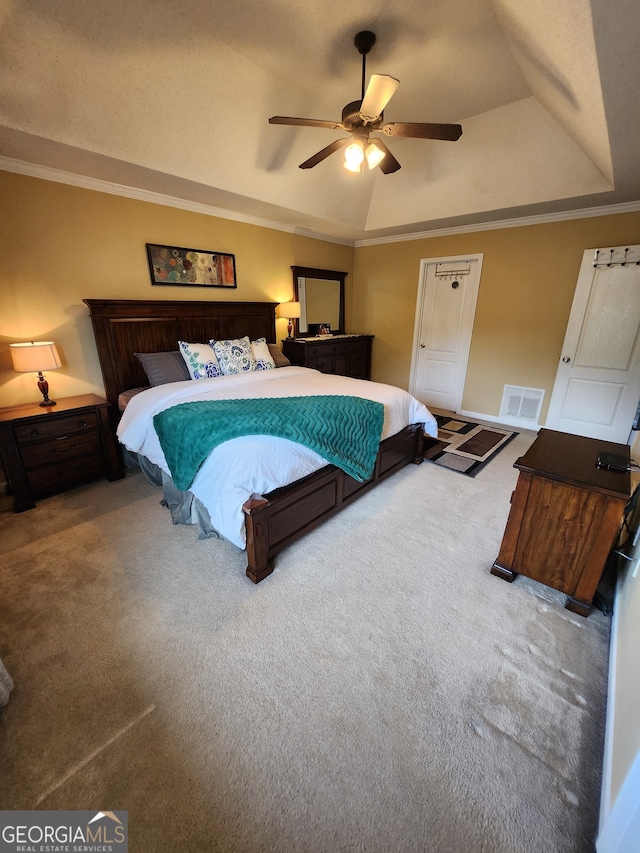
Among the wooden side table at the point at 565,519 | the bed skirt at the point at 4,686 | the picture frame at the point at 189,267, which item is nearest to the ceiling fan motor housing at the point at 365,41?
the picture frame at the point at 189,267

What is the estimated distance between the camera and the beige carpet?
103 cm

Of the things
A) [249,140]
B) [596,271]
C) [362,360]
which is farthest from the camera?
[362,360]

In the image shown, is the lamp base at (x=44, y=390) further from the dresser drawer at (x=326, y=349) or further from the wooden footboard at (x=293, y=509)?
the dresser drawer at (x=326, y=349)

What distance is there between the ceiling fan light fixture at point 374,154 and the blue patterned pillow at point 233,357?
74.7 inches

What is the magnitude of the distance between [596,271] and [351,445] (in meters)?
3.43

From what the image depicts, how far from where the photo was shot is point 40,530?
7.52 ft

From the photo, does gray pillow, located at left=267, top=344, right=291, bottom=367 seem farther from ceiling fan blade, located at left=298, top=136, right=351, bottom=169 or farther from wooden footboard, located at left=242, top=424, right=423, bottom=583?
ceiling fan blade, located at left=298, top=136, right=351, bottom=169

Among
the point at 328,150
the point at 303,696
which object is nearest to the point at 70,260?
the point at 328,150

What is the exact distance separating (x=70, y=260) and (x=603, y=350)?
5204 mm

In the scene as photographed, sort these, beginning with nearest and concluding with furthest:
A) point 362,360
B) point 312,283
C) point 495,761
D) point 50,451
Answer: point 495,761 < point 50,451 < point 312,283 < point 362,360

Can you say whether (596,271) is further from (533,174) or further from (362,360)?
(362,360)

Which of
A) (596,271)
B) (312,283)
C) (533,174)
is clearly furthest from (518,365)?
(312,283)

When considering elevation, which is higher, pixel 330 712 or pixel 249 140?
pixel 249 140

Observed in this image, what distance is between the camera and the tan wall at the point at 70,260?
8.33 feet
